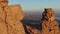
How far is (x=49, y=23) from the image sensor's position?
40.7 ft

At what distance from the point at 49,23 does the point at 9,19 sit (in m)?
7.03

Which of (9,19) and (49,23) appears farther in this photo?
(49,23)

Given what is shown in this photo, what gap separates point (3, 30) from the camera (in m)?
5.38

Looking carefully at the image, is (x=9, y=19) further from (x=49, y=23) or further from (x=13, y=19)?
(x=49, y=23)

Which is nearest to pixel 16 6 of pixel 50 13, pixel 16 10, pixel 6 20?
pixel 16 10

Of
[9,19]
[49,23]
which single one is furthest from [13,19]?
[49,23]

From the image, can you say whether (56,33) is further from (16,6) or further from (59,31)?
(16,6)

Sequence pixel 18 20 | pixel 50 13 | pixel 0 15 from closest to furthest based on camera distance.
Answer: pixel 0 15, pixel 18 20, pixel 50 13

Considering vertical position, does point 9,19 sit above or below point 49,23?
above

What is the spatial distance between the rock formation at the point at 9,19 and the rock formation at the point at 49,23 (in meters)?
6.62

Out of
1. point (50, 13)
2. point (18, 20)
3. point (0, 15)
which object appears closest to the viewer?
point (0, 15)

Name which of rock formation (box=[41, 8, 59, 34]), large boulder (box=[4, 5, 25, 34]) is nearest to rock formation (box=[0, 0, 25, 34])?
large boulder (box=[4, 5, 25, 34])

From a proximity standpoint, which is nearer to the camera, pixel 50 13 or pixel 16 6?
pixel 16 6

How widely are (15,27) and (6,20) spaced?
292 millimetres
